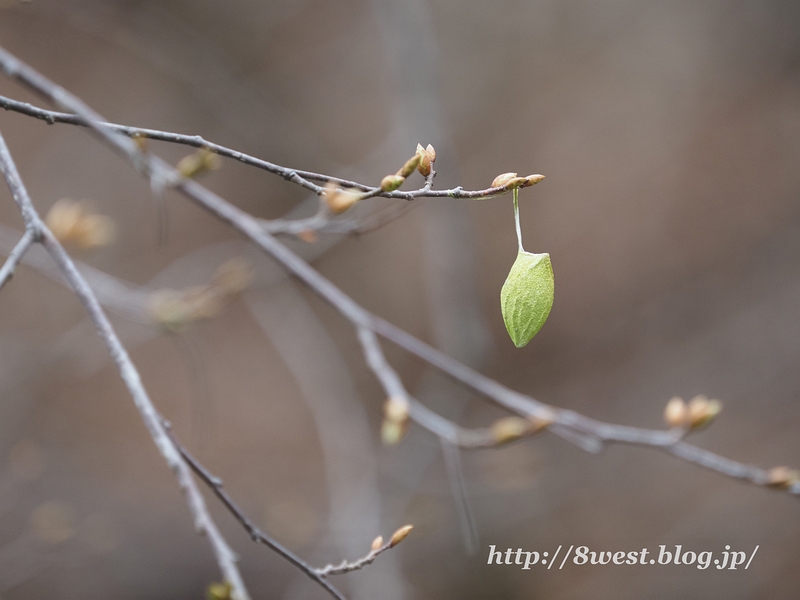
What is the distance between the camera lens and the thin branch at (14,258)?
2.16ft

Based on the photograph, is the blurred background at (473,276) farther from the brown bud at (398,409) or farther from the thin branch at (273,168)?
the thin branch at (273,168)

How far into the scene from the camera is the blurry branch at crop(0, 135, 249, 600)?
64 centimetres

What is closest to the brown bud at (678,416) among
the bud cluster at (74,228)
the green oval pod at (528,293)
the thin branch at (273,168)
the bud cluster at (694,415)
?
the bud cluster at (694,415)

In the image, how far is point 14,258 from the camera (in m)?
0.69

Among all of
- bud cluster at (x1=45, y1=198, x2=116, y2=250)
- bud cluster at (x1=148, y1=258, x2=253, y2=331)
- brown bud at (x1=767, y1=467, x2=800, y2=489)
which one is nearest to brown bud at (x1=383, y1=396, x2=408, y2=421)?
bud cluster at (x1=148, y1=258, x2=253, y2=331)

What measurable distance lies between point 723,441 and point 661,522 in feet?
1.95

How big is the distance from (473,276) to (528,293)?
2215 millimetres

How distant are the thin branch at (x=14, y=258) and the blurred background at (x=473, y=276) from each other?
85.4 inches

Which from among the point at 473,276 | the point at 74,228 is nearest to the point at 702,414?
the point at 74,228

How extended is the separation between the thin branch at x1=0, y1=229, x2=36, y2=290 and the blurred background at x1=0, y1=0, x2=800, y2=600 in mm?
2169

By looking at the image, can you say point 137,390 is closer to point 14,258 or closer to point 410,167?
point 14,258

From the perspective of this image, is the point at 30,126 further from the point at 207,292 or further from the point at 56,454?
the point at 207,292

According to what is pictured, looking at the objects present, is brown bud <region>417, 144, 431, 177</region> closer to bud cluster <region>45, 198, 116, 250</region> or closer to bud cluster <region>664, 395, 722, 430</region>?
bud cluster <region>664, 395, 722, 430</region>

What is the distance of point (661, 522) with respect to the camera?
3.07 m
